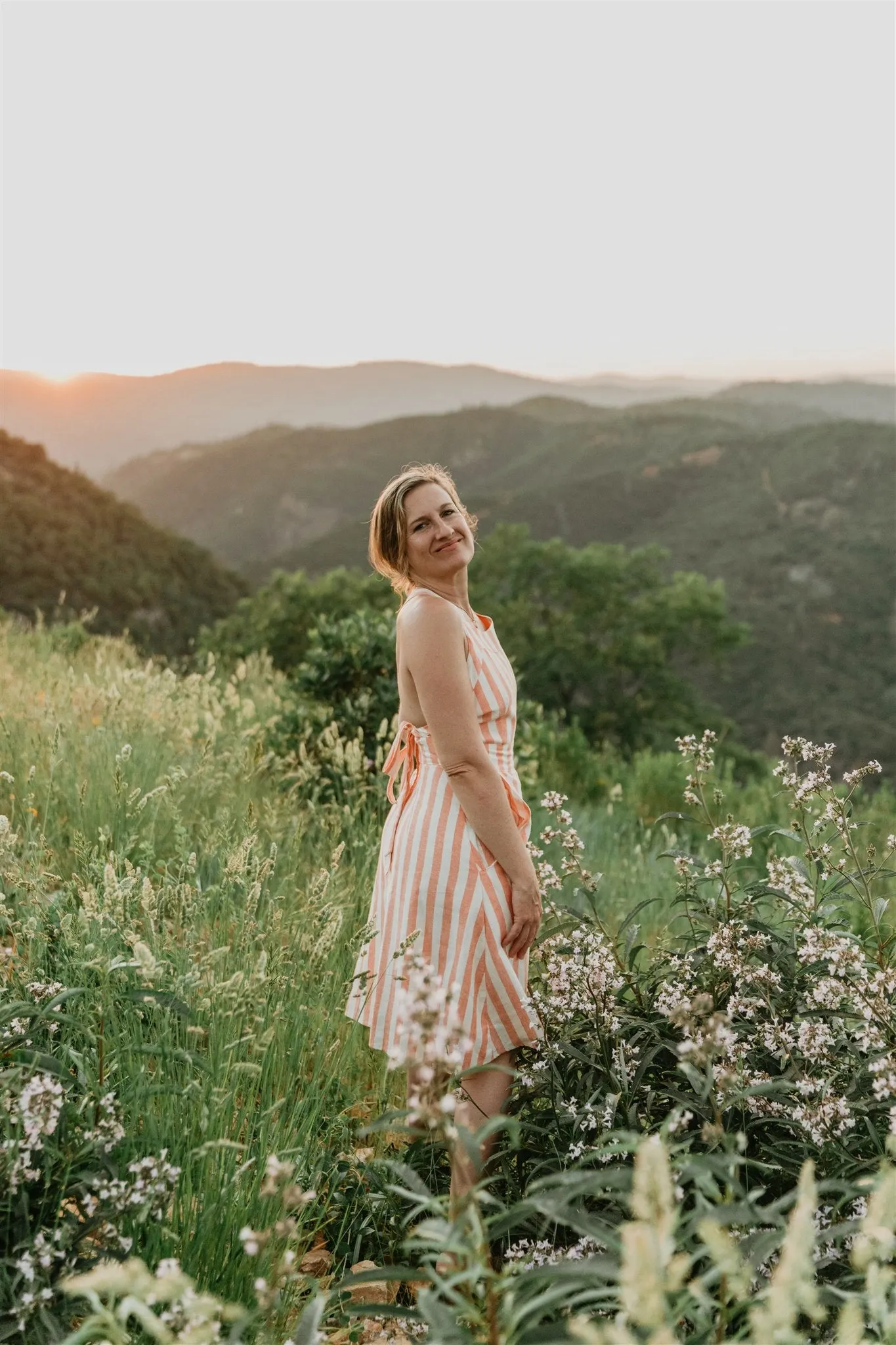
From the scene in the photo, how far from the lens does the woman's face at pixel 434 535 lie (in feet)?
9.57

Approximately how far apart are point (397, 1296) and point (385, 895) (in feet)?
3.26

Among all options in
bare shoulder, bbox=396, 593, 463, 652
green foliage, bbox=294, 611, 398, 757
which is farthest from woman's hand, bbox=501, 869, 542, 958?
green foliage, bbox=294, 611, 398, 757

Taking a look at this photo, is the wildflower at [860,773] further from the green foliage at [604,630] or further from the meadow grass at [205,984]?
the green foliage at [604,630]

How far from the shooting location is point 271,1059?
2570mm

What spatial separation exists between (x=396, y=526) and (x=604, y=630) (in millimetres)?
17073

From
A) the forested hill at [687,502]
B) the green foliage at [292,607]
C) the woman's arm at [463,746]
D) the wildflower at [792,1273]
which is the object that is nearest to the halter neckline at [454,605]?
the woman's arm at [463,746]

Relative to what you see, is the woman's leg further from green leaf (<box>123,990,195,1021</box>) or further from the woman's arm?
green leaf (<box>123,990,195,1021</box>)

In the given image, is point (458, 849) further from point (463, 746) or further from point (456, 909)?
point (463, 746)

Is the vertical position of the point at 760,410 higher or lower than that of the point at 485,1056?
higher

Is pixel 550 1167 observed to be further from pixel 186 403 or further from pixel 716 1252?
pixel 186 403

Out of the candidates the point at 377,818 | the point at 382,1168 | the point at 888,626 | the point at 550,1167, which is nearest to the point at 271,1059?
the point at 382,1168

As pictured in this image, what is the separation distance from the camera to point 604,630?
1977cm

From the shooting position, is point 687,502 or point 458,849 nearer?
point 458,849

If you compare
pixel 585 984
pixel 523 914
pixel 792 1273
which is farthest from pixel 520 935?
pixel 792 1273
